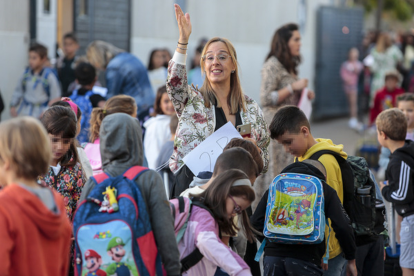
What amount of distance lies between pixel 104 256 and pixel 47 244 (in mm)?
350

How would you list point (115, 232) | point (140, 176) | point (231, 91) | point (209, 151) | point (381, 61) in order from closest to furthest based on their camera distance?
point (115, 232)
point (140, 176)
point (209, 151)
point (231, 91)
point (381, 61)

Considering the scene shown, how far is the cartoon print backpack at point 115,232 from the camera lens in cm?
284

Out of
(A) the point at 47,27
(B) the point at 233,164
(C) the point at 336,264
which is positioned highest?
(A) the point at 47,27

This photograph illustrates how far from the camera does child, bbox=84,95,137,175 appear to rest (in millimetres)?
4977

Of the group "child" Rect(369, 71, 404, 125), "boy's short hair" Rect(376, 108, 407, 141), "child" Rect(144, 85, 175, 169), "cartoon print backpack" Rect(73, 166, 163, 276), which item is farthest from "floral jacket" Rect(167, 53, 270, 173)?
"child" Rect(369, 71, 404, 125)

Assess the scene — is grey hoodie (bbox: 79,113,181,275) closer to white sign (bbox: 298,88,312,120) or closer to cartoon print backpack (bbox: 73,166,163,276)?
cartoon print backpack (bbox: 73,166,163,276)

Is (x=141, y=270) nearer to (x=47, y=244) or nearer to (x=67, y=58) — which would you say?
(x=47, y=244)

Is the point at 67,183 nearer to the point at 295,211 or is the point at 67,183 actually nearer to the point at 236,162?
the point at 236,162

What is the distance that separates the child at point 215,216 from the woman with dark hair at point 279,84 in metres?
3.36

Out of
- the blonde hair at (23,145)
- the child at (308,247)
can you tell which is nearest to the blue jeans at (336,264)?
the child at (308,247)

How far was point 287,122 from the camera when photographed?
3.97 meters

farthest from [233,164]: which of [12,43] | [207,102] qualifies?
[12,43]

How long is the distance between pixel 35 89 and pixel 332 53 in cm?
1128

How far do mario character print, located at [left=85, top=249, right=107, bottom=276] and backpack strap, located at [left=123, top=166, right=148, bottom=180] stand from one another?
0.38m
